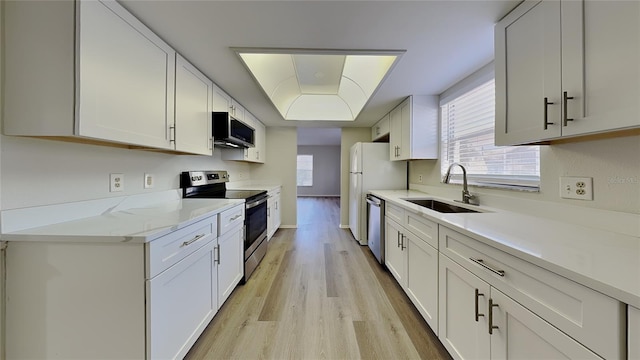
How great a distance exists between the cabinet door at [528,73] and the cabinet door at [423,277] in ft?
2.89

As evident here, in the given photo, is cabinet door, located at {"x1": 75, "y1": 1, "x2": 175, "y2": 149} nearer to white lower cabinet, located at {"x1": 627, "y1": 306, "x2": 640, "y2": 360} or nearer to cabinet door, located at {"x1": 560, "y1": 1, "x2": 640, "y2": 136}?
white lower cabinet, located at {"x1": 627, "y1": 306, "x2": 640, "y2": 360}

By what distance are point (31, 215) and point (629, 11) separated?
268 centimetres

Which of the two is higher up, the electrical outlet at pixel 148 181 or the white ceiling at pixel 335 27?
the white ceiling at pixel 335 27

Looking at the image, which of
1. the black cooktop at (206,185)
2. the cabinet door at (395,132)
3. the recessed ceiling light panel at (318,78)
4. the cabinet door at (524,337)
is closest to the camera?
the cabinet door at (524,337)

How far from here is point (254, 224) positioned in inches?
103

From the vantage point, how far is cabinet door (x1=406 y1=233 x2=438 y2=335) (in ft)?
5.07

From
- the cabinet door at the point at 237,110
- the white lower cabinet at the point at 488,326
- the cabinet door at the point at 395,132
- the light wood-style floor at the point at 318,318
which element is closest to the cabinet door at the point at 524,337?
the white lower cabinet at the point at 488,326

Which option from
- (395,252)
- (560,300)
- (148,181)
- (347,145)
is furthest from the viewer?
(347,145)

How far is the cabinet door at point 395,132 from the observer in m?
3.06

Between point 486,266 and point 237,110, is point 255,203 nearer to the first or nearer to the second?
point 237,110

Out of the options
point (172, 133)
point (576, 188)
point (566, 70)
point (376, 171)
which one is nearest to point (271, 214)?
point (376, 171)

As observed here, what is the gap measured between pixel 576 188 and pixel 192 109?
2.70 m

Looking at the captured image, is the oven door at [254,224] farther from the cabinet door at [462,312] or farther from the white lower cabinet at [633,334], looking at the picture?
the white lower cabinet at [633,334]

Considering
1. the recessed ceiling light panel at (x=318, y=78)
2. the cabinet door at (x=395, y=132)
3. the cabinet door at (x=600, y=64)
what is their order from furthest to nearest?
the cabinet door at (x=395, y=132)
the recessed ceiling light panel at (x=318, y=78)
the cabinet door at (x=600, y=64)
